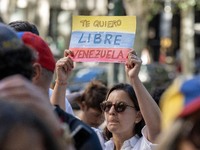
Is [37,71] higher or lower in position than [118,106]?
higher

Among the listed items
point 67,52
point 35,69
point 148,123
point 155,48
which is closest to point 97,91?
point 67,52

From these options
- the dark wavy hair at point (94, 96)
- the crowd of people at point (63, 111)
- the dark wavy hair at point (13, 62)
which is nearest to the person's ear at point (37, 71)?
the crowd of people at point (63, 111)

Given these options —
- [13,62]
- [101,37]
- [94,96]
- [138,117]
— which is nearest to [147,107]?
[138,117]

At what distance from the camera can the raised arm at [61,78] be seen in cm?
515

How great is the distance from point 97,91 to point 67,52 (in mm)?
1951

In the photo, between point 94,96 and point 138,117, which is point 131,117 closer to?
point 138,117

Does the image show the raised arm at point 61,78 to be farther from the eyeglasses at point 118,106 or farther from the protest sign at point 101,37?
the protest sign at point 101,37

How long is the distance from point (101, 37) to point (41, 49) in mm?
2125

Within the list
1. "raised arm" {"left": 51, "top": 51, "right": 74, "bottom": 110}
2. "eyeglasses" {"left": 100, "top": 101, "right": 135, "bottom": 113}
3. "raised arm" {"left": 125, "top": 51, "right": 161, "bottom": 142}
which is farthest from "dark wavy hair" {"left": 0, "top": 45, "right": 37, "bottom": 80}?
"eyeglasses" {"left": 100, "top": 101, "right": 135, "bottom": 113}

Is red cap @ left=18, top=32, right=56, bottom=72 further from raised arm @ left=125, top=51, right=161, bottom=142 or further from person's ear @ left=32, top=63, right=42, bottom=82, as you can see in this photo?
raised arm @ left=125, top=51, right=161, bottom=142

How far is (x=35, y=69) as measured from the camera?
4035mm

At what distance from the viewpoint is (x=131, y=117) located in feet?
19.3

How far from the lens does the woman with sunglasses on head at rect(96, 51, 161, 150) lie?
5.32 metres

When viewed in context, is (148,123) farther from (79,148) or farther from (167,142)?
(167,142)
